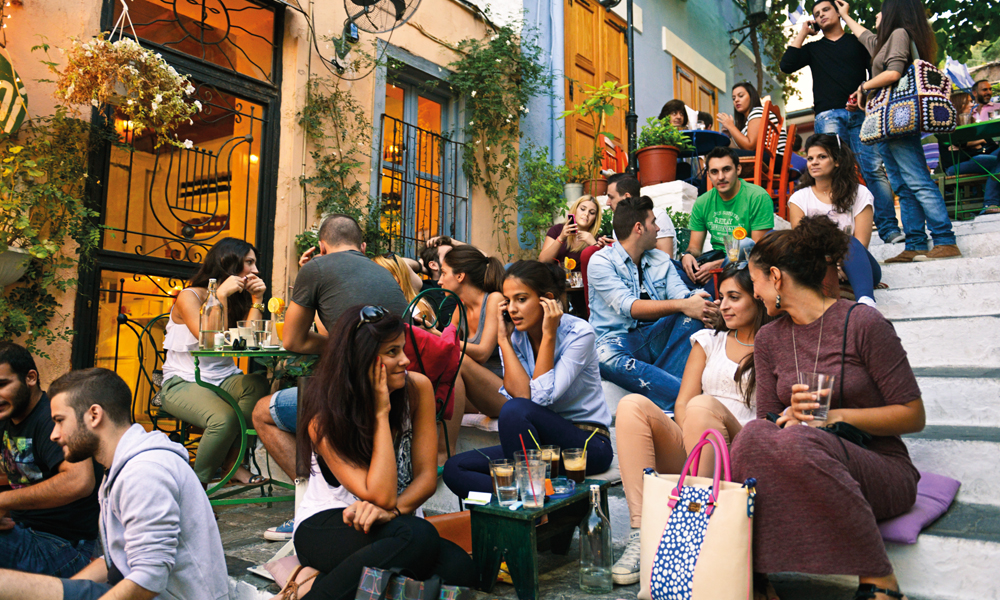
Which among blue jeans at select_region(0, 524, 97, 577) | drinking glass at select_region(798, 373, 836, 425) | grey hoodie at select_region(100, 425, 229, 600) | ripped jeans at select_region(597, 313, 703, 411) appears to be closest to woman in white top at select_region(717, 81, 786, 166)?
ripped jeans at select_region(597, 313, 703, 411)

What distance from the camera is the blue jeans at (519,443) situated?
9.51ft

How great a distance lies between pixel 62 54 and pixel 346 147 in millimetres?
2311

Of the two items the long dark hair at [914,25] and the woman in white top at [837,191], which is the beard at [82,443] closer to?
the woman in white top at [837,191]

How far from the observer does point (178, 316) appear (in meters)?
3.88

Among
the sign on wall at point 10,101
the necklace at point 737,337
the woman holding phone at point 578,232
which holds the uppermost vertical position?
the sign on wall at point 10,101

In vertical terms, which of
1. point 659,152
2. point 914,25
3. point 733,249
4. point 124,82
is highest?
point 914,25

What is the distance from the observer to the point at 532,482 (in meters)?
2.45

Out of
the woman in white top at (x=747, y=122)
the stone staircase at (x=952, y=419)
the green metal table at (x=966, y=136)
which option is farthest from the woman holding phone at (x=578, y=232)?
the green metal table at (x=966, y=136)

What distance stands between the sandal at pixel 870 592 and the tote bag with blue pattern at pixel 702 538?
0.32m

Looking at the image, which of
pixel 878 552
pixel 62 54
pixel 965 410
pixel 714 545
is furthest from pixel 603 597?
pixel 62 54

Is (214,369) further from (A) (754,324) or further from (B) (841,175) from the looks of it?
(B) (841,175)

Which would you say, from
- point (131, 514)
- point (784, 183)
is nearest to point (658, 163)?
point (784, 183)

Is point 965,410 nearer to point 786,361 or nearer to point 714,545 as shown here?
point 786,361

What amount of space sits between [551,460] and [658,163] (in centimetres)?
517
